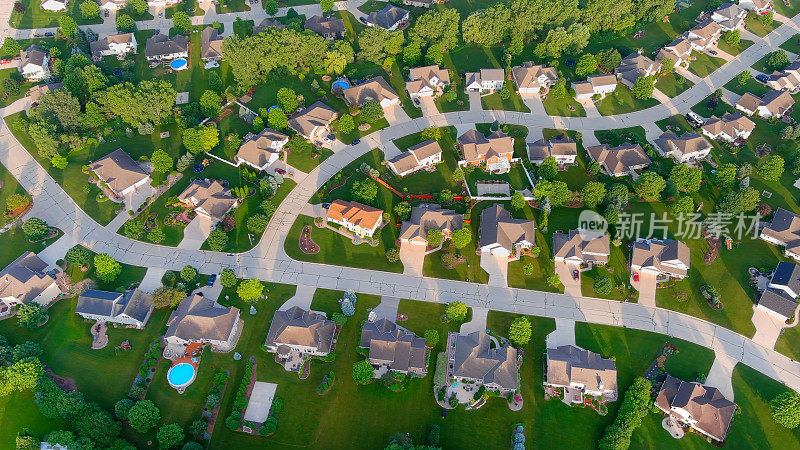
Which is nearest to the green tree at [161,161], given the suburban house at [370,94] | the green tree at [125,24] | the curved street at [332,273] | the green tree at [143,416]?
the curved street at [332,273]

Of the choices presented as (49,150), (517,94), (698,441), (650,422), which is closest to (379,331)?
(650,422)

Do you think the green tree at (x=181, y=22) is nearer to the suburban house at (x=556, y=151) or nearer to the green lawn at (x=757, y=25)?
the suburban house at (x=556, y=151)

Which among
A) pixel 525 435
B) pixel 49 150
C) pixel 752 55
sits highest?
pixel 752 55

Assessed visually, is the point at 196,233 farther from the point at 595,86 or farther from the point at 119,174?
the point at 595,86

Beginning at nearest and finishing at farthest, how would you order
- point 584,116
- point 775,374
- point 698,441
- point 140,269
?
point 698,441
point 775,374
point 140,269
point 584,116

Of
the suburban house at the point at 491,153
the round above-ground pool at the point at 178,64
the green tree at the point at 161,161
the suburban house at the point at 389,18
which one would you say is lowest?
the green tree at the point at 161,161

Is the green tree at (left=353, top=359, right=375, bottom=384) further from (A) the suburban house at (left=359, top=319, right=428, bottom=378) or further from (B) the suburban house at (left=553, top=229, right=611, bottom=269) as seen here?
(B) the suburban house at (left=553, top=229, right=611, bottom=269)

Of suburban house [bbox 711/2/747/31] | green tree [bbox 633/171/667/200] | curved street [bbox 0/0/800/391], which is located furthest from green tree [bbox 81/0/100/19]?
suburban house [bbox 711/2/747/31]

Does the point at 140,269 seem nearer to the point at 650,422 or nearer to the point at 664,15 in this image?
the point at 650,422
